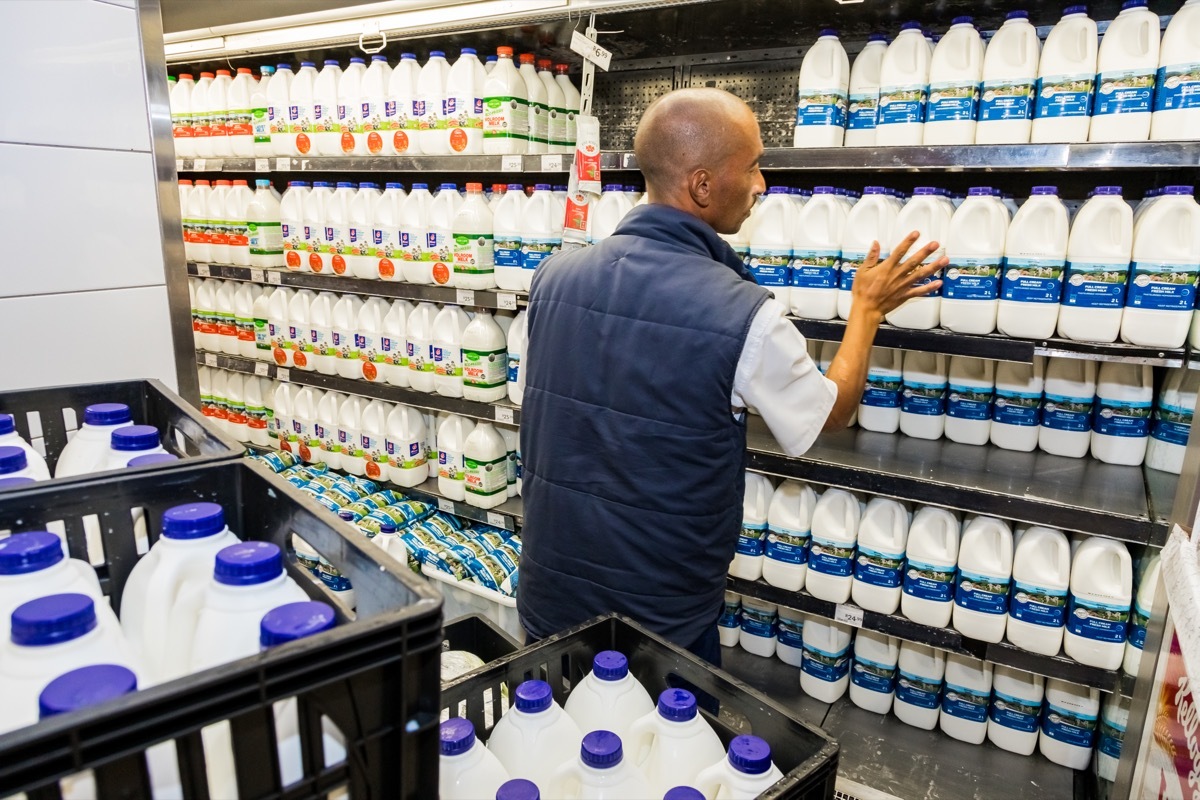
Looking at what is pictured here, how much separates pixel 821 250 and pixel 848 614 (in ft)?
3.33

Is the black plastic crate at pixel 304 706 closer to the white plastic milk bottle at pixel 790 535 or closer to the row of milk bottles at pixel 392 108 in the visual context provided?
the white plastic milk bottle at pixel 790 535

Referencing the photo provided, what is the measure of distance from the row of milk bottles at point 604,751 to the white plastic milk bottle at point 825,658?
60.1 inches

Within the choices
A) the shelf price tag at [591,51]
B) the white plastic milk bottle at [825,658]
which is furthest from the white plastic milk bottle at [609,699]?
the shelf price tag at [591,51]

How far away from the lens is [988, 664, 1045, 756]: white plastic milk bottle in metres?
2.10

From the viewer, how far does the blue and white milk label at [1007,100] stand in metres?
1.78

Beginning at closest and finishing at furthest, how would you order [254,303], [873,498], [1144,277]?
[1144,277] → [873,498] → [254,303]

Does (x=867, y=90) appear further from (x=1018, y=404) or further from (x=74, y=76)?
(x=74, y=76)

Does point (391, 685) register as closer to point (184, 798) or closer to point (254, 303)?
point (184, 798)

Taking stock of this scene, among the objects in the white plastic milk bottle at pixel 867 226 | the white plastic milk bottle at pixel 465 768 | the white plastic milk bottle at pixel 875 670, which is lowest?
the white plastic milk bottle at pixel 875 670

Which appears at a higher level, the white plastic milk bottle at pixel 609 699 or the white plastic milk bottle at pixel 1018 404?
the white plastic milk bottle at pixel 1018 404

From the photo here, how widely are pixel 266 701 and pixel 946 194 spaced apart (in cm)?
200

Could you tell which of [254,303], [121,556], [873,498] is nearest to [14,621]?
[121,556]

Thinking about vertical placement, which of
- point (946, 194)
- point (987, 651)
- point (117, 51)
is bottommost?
point (987, 651)

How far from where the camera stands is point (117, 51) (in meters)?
1.56
